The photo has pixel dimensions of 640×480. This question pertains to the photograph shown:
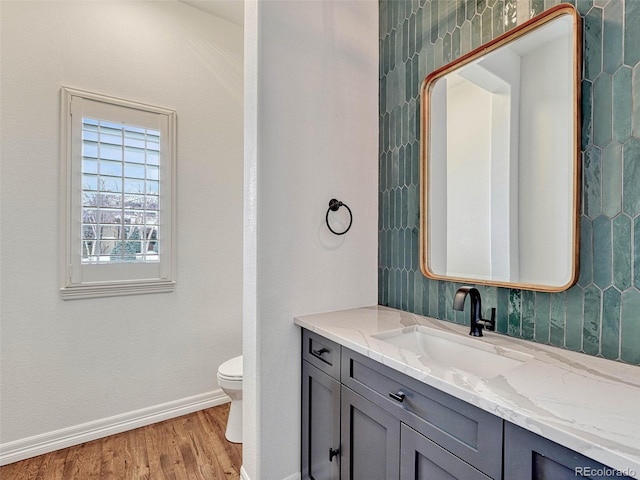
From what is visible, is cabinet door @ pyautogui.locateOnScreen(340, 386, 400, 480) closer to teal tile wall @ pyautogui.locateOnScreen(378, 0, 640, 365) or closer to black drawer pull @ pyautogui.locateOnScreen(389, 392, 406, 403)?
black drawer pull @ pyautogui.locateOnScreen(389, 392, 406, 403)

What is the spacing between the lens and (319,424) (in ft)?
4.90

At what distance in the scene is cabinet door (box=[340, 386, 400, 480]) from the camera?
43.4 inches

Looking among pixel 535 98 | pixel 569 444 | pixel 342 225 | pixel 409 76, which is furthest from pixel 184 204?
pixel 569 444

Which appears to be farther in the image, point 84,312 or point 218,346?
point 218,346

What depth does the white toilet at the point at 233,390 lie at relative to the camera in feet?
6.48

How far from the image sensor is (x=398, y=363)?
1.02 metres

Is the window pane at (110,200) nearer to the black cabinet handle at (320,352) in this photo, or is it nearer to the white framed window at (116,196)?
the white framed window at (116,196)

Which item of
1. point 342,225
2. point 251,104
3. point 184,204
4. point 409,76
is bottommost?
point 342,225

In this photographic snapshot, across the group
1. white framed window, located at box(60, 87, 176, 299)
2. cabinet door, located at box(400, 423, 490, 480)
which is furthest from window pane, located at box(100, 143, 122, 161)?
cabinet door, located at box(400, 423, 490, 480)

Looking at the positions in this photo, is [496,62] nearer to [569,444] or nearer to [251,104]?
[251,104]

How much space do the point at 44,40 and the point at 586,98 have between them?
8.87 feet

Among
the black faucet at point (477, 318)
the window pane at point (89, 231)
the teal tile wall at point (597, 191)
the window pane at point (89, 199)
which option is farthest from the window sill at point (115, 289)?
the black faucet at point (477, 318)

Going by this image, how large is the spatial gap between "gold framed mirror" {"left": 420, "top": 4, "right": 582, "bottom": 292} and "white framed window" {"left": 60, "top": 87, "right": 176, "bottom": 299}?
1718mm

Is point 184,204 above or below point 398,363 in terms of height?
above
